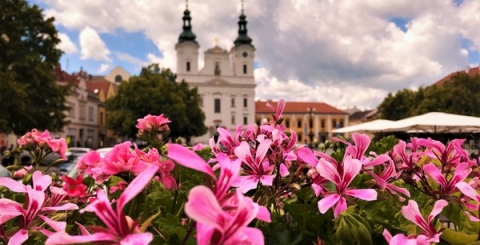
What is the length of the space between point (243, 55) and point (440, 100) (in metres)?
42.9

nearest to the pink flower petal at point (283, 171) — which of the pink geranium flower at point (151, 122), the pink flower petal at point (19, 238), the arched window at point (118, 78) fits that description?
the pink flower petal at point (19, 238)

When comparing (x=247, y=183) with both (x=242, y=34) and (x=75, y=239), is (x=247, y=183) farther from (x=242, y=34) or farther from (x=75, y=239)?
(x=242, y=34)

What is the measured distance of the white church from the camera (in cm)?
6988

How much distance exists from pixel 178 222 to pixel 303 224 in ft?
0.79

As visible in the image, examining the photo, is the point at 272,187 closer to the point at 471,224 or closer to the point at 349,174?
the point at 349,174

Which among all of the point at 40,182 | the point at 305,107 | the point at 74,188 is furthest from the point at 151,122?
the point at 305,107

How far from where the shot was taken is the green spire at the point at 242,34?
72.4 metres

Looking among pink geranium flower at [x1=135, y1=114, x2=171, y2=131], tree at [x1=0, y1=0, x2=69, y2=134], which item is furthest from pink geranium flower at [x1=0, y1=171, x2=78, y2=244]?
tree at [x1=0, y1=0, x2=69, y2=134]

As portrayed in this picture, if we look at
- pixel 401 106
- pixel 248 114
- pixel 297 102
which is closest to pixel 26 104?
pixel 401 106

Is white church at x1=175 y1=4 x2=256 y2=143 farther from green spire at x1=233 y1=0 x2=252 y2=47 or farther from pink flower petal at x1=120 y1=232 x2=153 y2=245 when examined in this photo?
pink flower petal at x1=120 y1=232 x2=153 y2=245

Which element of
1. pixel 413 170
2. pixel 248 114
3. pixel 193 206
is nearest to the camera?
pixel 193 206

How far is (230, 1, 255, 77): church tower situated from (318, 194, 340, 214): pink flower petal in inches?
2792

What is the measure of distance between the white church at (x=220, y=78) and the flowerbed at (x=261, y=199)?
6737 cm

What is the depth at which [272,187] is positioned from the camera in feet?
2.92
